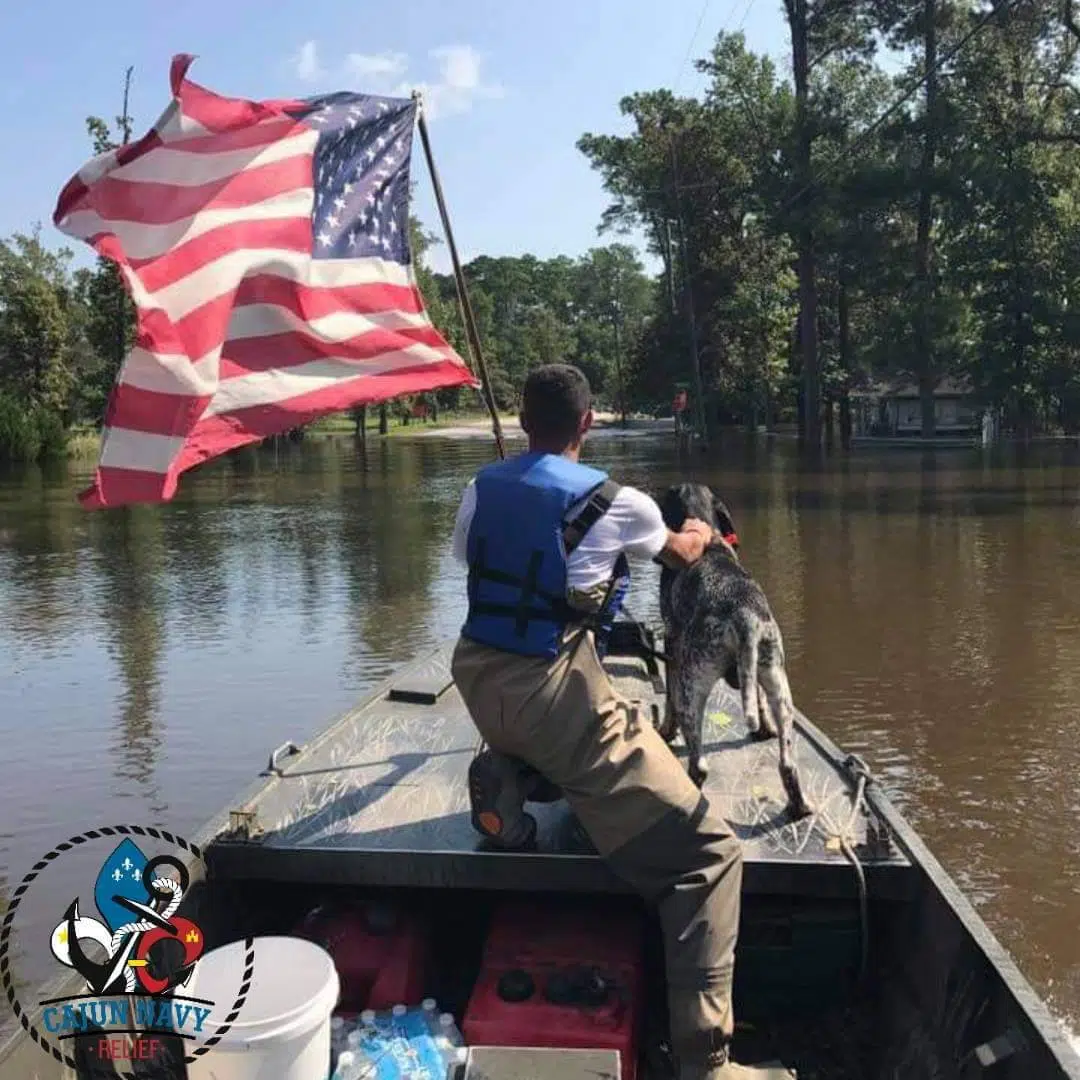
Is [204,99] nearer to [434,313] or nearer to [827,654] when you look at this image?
[827,654]

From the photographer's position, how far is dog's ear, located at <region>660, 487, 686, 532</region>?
5.14 meters

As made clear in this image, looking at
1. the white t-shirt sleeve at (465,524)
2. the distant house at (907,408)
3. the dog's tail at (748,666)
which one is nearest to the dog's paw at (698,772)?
the dog's tail at (748,666)

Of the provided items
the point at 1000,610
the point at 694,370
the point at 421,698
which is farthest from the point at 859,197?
the point at 421,698

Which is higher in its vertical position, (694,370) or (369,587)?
(694,370)

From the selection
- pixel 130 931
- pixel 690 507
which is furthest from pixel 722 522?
pixel 130 931

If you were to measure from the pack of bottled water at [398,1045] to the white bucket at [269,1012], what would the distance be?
195 mm

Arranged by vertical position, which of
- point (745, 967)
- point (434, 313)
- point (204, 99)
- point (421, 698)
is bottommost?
point (745, 967)

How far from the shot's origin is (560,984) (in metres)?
3.91

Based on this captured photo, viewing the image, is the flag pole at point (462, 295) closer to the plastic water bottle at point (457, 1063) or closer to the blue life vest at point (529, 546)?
the blue life vest at point (529, 546)

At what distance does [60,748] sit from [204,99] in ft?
19.6

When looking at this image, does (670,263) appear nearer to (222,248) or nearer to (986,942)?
(222,248)

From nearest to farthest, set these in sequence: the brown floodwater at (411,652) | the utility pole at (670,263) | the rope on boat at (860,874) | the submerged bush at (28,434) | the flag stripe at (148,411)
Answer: the rope on boat at (860,874), the flag stripe at (148,411), the brown floodwater at (411,652), the submerged bush at (28,434), the utility pole at (670,263)

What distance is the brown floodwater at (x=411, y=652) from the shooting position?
7211 millimetres

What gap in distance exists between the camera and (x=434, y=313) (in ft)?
219
